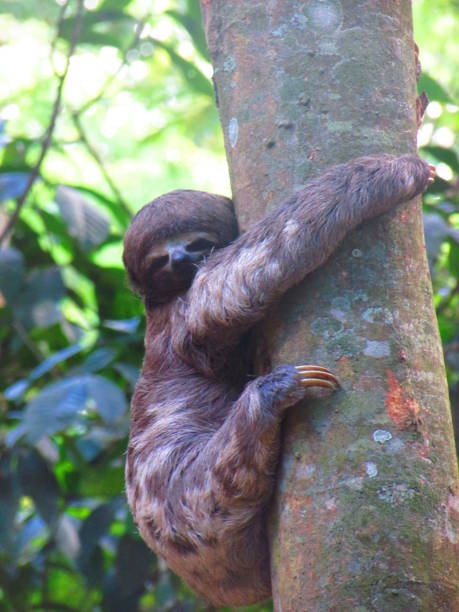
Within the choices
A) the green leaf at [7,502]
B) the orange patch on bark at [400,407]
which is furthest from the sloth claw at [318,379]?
the green leaf at [7,502]

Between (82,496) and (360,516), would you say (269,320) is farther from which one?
(82,496)

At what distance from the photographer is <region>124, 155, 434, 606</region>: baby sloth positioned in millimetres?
2707

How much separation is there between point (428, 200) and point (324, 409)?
329cm

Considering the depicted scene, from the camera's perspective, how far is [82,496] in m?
5.35

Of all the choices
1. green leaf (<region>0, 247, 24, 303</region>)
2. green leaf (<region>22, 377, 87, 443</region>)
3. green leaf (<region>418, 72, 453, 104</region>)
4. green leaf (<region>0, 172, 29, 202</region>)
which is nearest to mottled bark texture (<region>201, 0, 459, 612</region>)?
green leaf (<region>22, 377, 87, 443</region>)

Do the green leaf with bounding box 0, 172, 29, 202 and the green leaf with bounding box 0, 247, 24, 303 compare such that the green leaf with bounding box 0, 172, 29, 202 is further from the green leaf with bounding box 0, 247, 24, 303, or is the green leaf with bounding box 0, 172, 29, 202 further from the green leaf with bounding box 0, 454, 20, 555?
the green leaf with bounding box 0, 454, 20, 555

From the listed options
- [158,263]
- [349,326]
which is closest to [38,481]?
[158,263]

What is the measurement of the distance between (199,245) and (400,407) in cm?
176

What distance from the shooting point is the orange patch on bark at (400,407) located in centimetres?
239

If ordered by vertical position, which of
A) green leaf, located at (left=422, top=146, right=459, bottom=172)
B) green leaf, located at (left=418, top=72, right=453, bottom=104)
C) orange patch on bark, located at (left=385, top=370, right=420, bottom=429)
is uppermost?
orange patch on bark, located at (left=385, top=370, right=420, bottom=429)

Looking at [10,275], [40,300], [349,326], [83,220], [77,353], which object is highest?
[349,326]

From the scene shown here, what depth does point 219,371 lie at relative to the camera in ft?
11.0

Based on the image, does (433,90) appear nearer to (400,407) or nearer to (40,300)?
(40,300)

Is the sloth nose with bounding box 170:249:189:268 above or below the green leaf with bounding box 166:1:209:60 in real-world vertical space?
below
